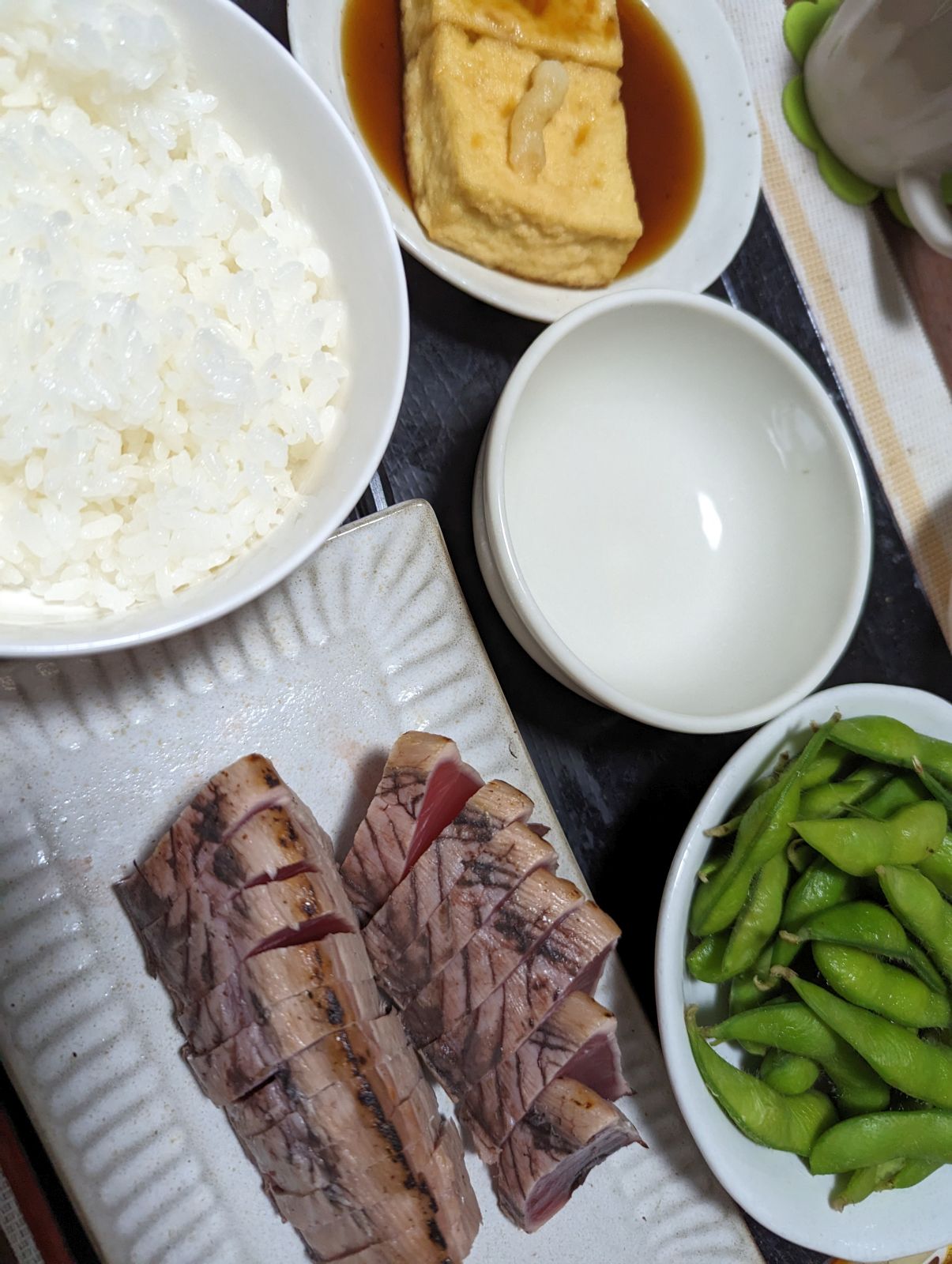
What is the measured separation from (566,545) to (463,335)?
48cm

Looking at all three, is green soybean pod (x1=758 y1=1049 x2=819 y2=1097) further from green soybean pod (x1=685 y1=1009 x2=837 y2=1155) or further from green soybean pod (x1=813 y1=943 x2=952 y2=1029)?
green soybean pod (x1=813 y1=943 x2=952 y2=1029)

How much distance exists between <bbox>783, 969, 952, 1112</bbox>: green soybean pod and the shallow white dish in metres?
1.34

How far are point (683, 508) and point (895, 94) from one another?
3.23ft

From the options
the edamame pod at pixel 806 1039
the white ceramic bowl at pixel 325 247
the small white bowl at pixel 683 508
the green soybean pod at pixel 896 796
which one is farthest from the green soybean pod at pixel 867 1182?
the white ceramic bowl at pixel 325 247

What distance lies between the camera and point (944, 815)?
1744 mm

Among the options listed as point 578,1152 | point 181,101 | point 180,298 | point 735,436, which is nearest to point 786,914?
point 578,1152

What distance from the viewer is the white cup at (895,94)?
6.45ft

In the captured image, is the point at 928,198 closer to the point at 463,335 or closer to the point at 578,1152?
the point at 463,335

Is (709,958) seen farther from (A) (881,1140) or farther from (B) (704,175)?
(B) (704,175)

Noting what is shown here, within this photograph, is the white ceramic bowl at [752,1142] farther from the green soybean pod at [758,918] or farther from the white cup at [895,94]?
the white cup at [895,94]

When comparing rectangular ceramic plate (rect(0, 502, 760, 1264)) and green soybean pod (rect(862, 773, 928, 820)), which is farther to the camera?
green soybean pod (rect(862, 773, 928, 820))

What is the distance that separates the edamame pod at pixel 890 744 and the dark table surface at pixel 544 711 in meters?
0.39

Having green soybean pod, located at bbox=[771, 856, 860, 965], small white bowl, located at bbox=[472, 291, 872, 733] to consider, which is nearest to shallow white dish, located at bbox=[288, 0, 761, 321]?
small white bowl, located at bbox=[472, 291, 872, 733]

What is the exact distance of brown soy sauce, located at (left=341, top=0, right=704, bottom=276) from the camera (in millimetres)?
1999
